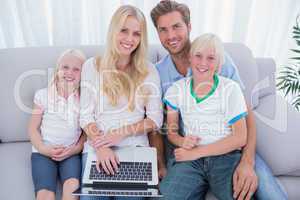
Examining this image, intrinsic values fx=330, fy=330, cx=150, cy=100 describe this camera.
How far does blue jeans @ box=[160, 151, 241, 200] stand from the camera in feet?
4.37

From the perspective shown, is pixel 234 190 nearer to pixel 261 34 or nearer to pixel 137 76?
pixel 137 76

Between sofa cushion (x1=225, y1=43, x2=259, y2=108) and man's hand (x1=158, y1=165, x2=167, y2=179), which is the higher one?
sofa cushion (x1=225, y1=43, x2=259, y2=108)

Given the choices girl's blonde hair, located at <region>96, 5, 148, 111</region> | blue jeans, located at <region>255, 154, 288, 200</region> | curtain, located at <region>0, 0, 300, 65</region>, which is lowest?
blue jeans, located at <region>255, 154, 288, 200</region>

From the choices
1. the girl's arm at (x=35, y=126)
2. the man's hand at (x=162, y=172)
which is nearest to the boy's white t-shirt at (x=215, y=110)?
the man's hand at (x=162, y=172)

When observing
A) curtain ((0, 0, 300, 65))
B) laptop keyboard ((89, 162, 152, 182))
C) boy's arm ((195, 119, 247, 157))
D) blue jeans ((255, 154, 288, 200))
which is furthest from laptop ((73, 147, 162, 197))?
curtain ((0, 0, 300, 65))

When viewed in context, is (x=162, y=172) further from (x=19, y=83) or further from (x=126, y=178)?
(x=19, y=83)

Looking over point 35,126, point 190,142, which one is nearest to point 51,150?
point 35,126

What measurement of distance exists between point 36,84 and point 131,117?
21.7 inches

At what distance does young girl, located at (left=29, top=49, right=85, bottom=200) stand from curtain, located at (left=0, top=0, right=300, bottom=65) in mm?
500

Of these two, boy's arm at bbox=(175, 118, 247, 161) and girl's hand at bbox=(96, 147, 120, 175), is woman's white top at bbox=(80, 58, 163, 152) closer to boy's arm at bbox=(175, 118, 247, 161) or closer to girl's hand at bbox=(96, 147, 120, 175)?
girl's hand at bbox=(96, 147, 120, 175)

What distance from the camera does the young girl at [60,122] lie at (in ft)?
4.93

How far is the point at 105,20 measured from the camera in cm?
209

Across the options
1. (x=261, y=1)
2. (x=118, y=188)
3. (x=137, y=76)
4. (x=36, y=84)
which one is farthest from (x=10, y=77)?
(x=261, y=1)

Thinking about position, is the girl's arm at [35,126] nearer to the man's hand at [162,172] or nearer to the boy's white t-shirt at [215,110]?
the man's hand at [162,172]
